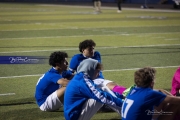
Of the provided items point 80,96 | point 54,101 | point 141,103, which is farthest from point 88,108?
point 54,101

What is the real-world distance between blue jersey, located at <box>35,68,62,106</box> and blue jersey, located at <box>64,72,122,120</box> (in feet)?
4.10

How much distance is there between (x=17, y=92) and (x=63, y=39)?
835 cm

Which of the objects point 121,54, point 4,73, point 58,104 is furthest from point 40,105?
point 121,54

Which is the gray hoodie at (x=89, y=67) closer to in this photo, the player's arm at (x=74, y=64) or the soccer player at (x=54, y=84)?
the soccer player at (x=54, y=84)

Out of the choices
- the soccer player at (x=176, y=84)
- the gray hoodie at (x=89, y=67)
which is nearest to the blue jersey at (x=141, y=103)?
the gray hoodie at (x=89, y=67)

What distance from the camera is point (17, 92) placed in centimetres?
859

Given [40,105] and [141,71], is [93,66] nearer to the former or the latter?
[141,71]

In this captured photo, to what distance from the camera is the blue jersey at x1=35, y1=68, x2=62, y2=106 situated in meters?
7.00

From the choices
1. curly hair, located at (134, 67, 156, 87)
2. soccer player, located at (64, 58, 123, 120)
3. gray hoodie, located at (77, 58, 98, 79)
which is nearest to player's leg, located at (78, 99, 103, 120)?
soccer player, located at (64, 58, 123, 120)

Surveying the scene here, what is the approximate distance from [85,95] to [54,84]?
1583mm

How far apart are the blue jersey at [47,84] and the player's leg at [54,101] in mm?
95

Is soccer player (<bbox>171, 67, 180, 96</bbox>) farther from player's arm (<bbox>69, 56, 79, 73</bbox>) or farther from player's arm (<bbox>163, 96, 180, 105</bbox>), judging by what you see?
player's arm (<bbox>69, 56, 79, 73</bbox>)

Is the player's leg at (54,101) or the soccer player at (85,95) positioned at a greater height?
the soccer player at (85,95)

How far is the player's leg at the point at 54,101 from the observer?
689 cm
